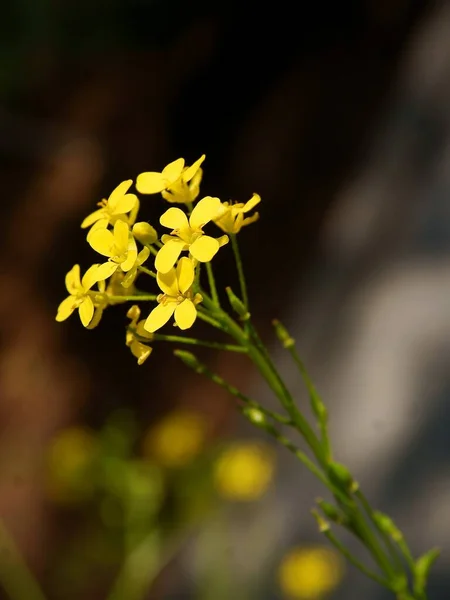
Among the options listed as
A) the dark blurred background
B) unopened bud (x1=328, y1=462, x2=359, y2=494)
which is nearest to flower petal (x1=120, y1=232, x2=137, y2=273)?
unopened bud (x1=328, y1=462, x2=359, y2=494)

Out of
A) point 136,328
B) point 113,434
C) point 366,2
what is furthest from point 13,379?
point 136,328

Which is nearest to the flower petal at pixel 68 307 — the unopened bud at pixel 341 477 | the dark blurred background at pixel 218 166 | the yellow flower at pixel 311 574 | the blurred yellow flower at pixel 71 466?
the unopened bud at pixel 341 477

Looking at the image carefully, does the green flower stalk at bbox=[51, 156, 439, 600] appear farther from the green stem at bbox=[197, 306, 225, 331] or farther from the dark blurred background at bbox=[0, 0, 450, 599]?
the dark blurred background at bbox=[0, 0, 450, 599]

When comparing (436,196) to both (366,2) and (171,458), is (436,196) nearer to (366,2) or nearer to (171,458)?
(366,2)

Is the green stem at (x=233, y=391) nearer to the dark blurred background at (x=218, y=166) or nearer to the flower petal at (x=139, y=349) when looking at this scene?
the flower petal at (x=139, y=349)

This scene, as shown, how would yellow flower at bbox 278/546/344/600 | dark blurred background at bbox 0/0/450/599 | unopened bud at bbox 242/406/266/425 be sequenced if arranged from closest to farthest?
1. unopened bud at bbox 242/406/266/425
2. yellow flower at bbox 278/546/344/600
3. dark blurred background at bbox 0/0/450/599

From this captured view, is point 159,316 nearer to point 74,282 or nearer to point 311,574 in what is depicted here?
point 74,282

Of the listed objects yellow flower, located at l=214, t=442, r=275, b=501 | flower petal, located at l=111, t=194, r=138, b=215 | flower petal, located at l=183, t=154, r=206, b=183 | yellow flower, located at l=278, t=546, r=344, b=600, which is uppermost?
flower petal, located at l=111, t=194, r=138, b=215

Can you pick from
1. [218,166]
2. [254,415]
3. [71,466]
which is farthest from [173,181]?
[218,166]
